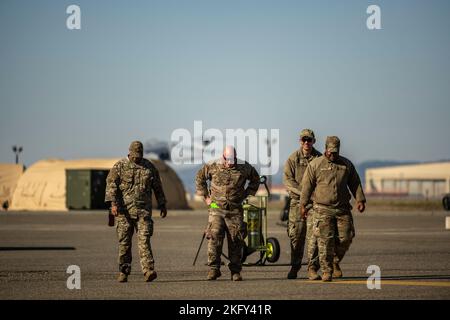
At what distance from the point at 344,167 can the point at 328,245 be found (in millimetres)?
1130

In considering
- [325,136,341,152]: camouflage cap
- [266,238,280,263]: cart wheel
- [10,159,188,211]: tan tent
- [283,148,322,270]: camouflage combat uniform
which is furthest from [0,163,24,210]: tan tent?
[325,136,341,152]: camouflage cap

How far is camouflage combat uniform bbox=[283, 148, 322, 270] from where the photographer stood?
49.8 ft

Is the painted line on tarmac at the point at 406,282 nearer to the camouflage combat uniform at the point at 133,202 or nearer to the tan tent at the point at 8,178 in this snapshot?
the camouflage combat uniform at the point at 133,202

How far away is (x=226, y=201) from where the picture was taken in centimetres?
1493

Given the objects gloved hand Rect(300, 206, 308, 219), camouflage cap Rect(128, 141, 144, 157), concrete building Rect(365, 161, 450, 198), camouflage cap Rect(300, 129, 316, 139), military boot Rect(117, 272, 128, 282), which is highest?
camouflage cap Rect(300, 129, 316, 139)

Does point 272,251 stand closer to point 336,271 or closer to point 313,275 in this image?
point 336,271

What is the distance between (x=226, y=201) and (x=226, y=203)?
0.03m

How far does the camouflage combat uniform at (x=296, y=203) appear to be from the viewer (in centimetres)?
1517

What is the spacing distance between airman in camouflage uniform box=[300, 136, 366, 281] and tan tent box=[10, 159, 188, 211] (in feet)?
175

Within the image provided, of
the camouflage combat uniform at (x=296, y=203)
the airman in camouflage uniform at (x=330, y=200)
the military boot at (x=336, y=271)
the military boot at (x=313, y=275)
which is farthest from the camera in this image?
the camouflage combat uniform at (x=296, y=203)

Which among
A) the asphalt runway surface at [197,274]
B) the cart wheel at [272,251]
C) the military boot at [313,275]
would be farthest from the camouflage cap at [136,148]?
the cart wheel at [272,251]

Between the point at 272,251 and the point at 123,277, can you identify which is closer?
the point at 123,277

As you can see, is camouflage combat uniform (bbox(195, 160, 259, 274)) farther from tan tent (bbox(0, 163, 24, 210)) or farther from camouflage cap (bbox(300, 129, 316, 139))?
tan tent (bbox(0, 163, 24, 210))

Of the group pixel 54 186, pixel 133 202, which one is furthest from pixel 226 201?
pixel 54 186
